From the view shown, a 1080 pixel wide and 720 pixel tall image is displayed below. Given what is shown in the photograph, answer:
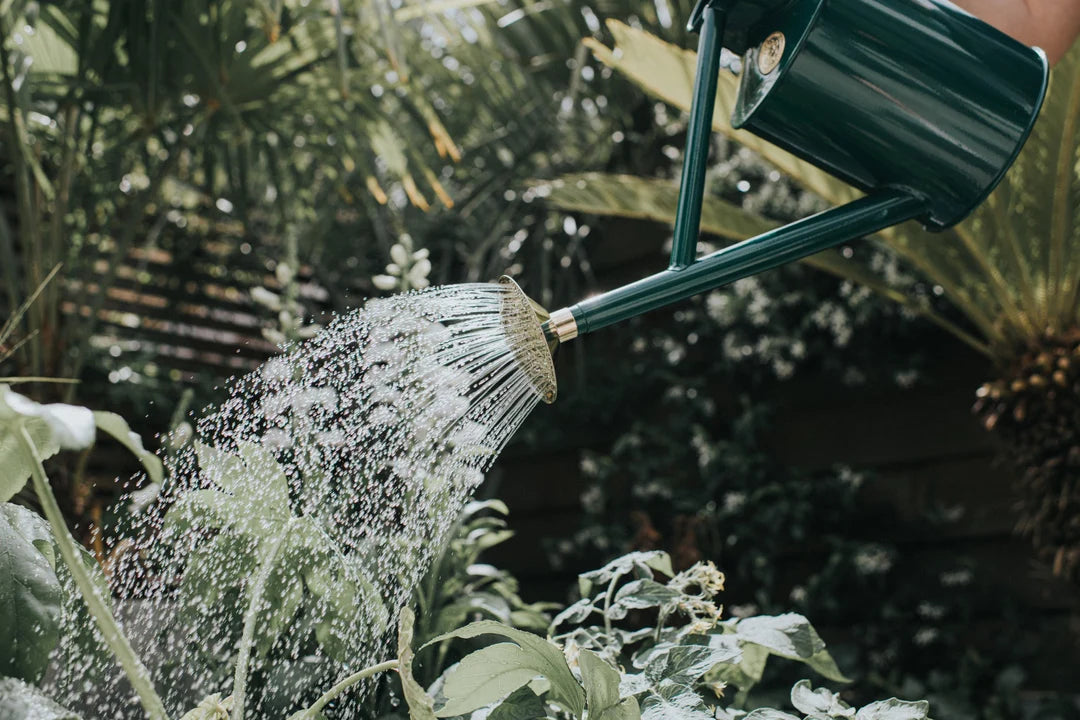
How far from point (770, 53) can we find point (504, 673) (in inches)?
18.9

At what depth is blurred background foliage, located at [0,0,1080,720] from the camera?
1.75 meters

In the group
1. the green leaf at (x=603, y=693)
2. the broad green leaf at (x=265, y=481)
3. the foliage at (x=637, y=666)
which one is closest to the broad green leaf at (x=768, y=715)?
the foliage at (x=637, y=666)

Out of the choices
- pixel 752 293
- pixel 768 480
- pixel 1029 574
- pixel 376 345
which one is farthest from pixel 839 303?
pixel 376 345

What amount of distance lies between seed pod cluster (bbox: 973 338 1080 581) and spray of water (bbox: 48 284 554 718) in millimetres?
1362

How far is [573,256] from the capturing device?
2869 millimetres

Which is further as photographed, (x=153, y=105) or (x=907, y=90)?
(x=153, y=105)

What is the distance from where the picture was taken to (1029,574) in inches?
80.7

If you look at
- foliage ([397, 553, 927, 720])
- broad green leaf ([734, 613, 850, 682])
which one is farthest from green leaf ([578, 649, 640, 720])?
broad green leaf ([734, 613, 850, 682])

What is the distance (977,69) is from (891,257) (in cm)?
154

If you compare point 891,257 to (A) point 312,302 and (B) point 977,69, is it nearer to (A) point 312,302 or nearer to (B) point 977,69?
(B) point 977,69

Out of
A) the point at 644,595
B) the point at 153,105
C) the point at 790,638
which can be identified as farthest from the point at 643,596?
the point at 153,105

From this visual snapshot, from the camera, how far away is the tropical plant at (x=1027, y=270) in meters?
1.66

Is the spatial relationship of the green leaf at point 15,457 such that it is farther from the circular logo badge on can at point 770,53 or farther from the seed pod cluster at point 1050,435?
the seed pod cluster at point 1050,435

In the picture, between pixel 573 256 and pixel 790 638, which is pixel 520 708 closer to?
pixel 790 638
